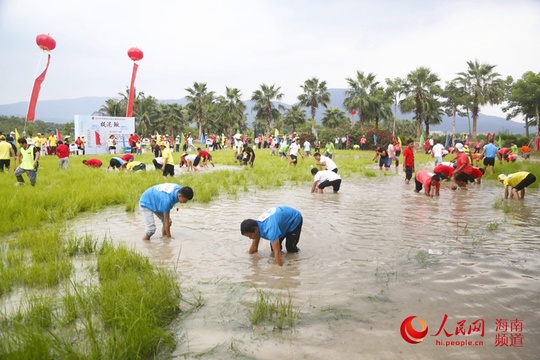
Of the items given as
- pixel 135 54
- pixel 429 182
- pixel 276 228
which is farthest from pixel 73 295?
pixel 135 54

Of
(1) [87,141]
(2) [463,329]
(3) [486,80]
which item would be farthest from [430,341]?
(3) [486,80]

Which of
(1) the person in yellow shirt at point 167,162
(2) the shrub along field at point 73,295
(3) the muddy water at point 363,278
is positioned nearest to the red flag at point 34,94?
(1) the person in yellow shirt at point 167,162

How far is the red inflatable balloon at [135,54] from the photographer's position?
3105 centimetres

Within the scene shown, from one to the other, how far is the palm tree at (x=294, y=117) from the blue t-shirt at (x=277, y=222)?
6076 centimetres

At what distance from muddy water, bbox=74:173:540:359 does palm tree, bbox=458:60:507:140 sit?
46.2 meters

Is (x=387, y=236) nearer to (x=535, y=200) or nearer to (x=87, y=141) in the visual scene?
(x=535, y=200)

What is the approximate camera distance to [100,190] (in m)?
9.66

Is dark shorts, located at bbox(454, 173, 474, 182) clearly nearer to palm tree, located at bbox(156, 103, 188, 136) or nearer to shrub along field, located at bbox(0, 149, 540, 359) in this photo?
shrub along field, located at bbox(0, 149, 540, 359)

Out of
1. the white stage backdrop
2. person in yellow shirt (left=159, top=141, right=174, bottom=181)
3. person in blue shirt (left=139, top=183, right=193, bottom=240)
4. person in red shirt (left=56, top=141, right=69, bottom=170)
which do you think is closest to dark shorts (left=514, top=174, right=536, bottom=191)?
person in blue shirt (left=139, top=183, right=193, bottom=240)

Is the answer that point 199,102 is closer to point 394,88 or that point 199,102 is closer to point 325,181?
point 394,88

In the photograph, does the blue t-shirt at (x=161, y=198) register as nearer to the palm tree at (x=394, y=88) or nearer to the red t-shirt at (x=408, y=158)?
the red t-shirt at (x=408, y=158)

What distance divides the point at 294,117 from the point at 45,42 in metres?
46.2

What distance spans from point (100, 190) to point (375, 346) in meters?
8.61

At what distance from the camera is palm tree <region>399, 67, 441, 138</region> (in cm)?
4950
